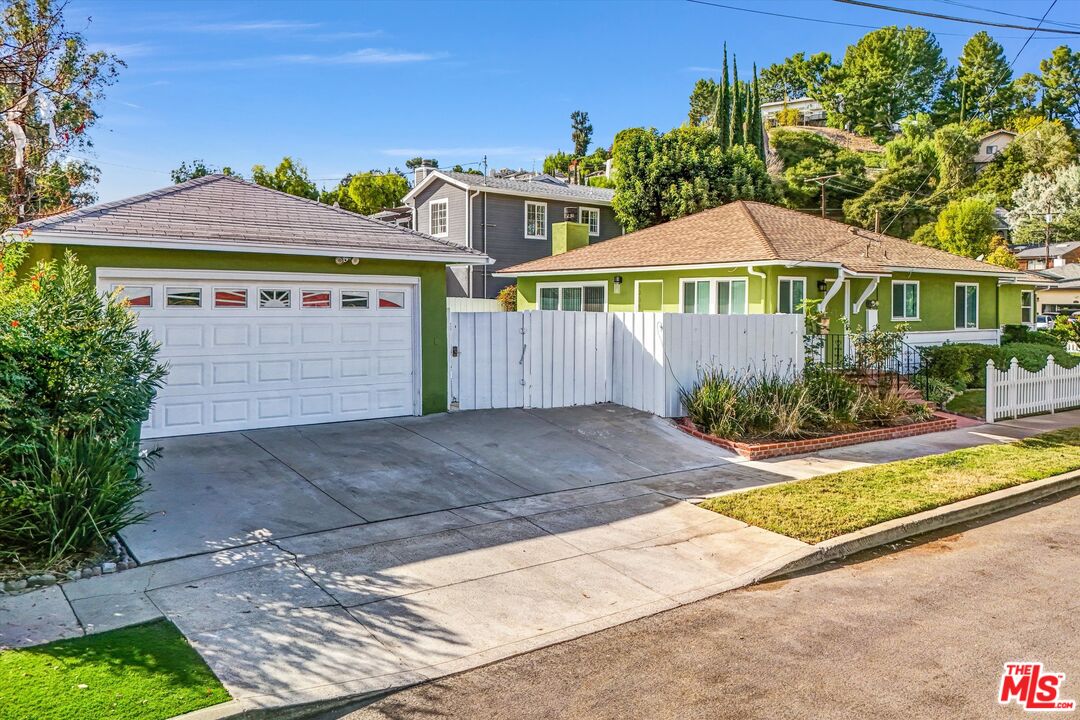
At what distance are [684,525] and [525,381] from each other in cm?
583

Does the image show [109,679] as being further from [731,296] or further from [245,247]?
[731,296]

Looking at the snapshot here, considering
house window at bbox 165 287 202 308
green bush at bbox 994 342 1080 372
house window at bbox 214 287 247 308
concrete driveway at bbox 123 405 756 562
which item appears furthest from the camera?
green bush at bbox 994 342 1080 372

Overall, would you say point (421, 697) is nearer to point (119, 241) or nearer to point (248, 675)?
point (248, 675)

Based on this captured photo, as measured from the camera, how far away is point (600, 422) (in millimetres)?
12977

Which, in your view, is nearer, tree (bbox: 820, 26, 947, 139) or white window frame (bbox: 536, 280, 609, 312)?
white window frame (bbox: 536, 280, 609, 312)

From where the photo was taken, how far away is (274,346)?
11617mm

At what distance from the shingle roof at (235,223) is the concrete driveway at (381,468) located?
281 cm

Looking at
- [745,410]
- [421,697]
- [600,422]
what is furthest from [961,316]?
[421,697]

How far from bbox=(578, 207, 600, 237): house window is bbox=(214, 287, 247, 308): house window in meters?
23.3

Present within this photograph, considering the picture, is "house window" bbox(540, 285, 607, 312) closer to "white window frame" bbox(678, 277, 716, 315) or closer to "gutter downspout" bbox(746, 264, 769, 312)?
"white window frame" bbox(678, 277, 716, 315)

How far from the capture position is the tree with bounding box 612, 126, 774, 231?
106 ft

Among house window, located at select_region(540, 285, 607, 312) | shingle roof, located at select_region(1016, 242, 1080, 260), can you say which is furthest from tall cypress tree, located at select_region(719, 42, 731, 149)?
house window, located at select_region(540, 285, 607, 312)

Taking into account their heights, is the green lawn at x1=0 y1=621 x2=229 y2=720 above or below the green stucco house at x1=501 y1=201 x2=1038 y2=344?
below

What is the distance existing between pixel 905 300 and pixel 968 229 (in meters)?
23.4
